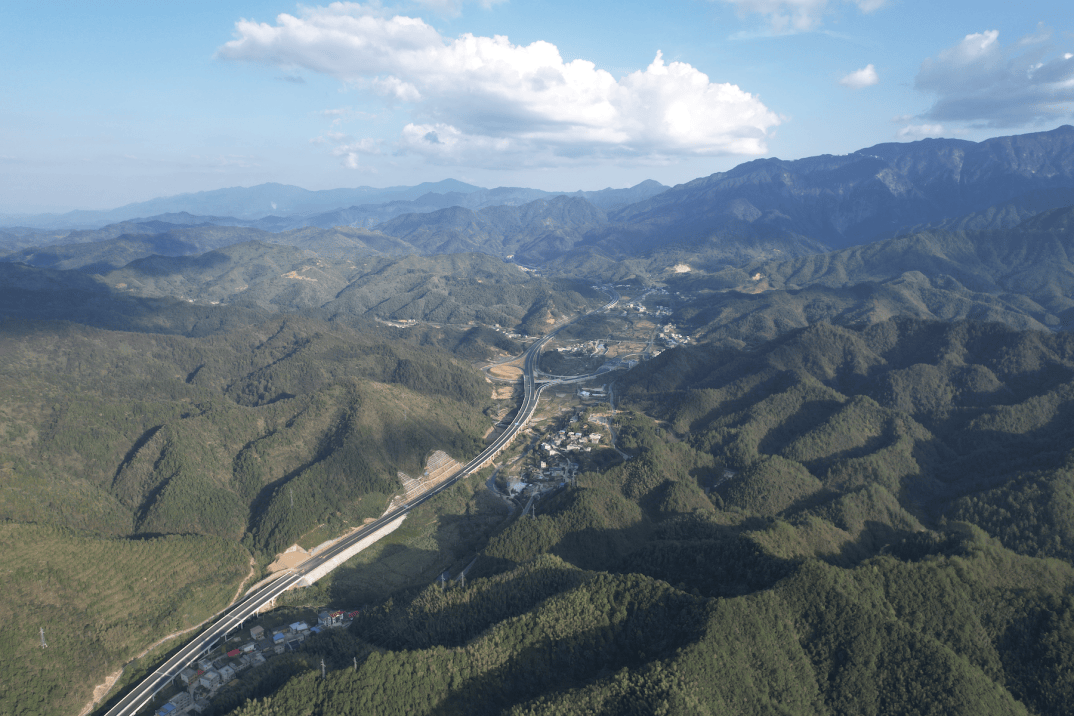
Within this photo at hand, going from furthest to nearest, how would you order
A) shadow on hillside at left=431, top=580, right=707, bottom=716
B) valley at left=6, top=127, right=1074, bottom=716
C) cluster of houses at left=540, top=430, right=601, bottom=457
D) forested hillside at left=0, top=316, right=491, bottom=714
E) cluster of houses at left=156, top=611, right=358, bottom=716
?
cluster of houses at left=540, top=430, right=601, bottom=457, forested hillside at left=0, top=316, right=491, bottom=714, cluster of houses at left=156, top=611, right=358, bottom=716, valley at left=6, top=127, right=1074, bottom=716, shadow on hillside at left=431, top=580, right=707, bottom=716

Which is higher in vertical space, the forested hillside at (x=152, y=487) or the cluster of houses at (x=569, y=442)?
the forested hillside at (x=152, y=487)

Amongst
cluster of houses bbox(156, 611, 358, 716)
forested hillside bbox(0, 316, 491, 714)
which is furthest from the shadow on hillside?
forested hillside bbox(0, 316, 491, 714)

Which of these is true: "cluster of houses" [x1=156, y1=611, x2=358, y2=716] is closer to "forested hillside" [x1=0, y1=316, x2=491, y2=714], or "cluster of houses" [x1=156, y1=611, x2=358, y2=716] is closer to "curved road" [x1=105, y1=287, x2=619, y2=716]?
"curved road" [x1=105, y1=287, x2=619, y2=716]

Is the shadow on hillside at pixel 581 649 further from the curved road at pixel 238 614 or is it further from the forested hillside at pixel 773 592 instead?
the curved road at pixel 238 614

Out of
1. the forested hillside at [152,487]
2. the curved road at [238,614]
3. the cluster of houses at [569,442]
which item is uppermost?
Answer: the forested hillside at [152,487]

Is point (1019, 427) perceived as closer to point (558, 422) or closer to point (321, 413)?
point (558, 422)

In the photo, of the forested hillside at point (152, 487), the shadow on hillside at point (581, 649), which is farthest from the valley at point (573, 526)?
the forested hillside at point (152, 487)

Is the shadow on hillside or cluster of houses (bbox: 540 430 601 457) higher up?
the shadow on hillside

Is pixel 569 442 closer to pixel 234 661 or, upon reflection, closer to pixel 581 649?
pixel 581 649

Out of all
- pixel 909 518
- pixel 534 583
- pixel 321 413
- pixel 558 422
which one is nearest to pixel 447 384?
pixel 558 422
